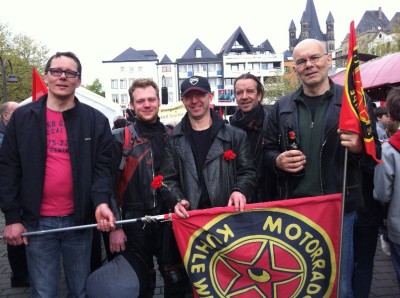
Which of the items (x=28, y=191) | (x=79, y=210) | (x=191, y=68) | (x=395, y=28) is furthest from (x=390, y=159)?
(x=191, y=68)

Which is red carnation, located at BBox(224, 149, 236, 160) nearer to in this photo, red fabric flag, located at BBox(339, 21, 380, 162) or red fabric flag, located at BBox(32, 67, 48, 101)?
red fabric flag, located at BBox(339, 21, 380, 162)

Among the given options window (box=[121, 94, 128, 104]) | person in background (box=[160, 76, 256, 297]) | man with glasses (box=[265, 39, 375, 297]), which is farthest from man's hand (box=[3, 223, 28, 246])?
window (box=[121, 94, 128, 104])

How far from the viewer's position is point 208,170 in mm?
3262

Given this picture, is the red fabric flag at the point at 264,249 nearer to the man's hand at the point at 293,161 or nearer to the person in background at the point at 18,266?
the man's hand at the point at 293,161

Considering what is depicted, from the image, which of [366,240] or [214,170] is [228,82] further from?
Result: [214,170]

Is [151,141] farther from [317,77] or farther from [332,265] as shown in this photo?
[332,265]

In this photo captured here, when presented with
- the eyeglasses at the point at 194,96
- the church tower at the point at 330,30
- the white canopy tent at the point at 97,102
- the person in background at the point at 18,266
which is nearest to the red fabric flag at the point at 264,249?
the eyeglasses at the point at 194,96

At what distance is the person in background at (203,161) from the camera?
3256 mm

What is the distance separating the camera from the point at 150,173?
3527 millimetres

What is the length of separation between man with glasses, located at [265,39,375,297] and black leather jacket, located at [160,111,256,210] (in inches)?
9.7

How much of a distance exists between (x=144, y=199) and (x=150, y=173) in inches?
8.9

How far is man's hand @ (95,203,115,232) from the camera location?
2920mm

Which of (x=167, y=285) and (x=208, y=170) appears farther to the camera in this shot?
(x=167, y=285)

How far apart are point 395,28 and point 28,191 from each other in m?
34.4
